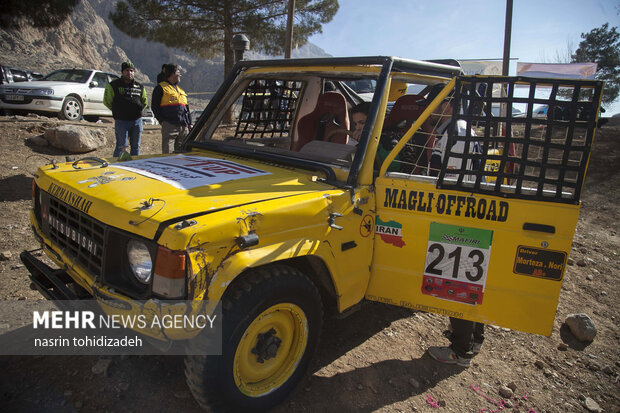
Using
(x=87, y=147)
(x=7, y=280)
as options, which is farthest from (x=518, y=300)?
(x=87, y=147)

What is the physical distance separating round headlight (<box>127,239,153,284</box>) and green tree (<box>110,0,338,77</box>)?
12.6m

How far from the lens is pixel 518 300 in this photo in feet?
8.29

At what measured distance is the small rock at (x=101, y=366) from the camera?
8.29ft

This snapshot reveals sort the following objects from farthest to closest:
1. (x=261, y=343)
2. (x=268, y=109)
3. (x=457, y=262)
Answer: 1. (x=268, y=109)
2. (x=457, y=262)
3. (x=261, y=343)

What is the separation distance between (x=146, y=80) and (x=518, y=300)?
228 feet

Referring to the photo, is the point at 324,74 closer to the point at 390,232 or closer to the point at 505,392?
the point at 390,232

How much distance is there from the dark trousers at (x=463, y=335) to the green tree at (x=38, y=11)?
70.7 feet

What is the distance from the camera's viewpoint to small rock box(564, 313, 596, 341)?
3.57m

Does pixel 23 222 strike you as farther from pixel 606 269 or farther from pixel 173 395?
pixel 606 269

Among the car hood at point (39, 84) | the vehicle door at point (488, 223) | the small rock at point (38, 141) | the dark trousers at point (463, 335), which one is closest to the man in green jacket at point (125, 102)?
the small rock at point (38, 141)

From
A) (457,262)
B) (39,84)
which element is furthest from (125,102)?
(457,262)

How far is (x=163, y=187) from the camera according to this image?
2.31 meters

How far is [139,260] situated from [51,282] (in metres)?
0.76

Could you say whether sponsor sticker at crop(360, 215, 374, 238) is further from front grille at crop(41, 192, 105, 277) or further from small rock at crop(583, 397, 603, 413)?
small rock at crop(583, 397, 603, 413)
